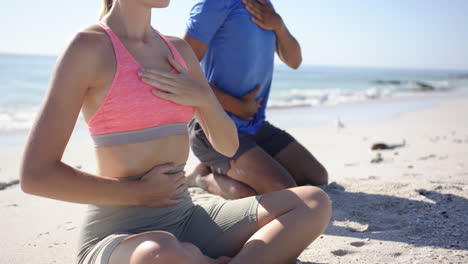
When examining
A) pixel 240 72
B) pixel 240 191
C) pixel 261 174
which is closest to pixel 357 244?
pixel 261 174

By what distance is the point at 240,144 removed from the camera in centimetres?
346

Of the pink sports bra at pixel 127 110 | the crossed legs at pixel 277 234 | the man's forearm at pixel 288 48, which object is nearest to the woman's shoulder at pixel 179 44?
the pink sports bra at pixel 127 110

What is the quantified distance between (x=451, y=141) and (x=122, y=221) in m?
5.87

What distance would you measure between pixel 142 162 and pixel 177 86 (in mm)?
336

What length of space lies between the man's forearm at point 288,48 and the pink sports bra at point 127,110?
2.08 meters

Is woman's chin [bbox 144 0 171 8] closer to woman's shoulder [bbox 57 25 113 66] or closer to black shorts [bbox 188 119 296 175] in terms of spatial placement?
woman's shoulder [bbox 57 25 113 66]

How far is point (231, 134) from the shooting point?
2.07 metres

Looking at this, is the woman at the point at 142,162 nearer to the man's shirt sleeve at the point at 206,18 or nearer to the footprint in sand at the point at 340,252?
the footprint in sand at the point at 340,252

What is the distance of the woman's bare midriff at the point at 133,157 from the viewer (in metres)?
1.75

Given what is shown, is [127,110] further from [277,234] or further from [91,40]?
[277,234]

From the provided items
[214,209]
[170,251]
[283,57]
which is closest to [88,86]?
[170,251]

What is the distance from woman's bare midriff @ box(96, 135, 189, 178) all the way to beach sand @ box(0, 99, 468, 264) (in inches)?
42.8

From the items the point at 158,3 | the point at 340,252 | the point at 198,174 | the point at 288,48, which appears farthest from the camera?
the point at 198,174

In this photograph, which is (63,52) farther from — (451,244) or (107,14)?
(451,244)
